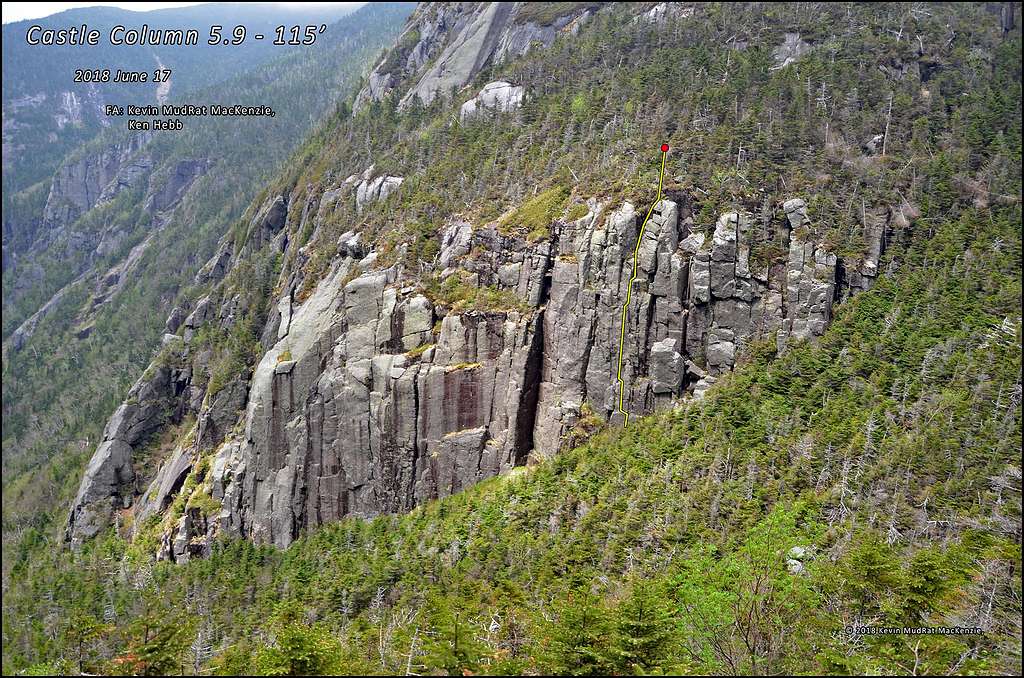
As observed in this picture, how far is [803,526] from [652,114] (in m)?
43.3

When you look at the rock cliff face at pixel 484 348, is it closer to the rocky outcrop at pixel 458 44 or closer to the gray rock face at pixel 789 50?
the gray rock face at pixel 789 50

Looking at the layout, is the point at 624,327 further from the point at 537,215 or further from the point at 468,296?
the point at 468,296

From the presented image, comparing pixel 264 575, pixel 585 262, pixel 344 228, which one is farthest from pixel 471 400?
pixel 344 228

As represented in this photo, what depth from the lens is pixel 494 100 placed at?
92000 millimetres

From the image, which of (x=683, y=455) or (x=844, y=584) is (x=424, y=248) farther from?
(x=844, y=584)

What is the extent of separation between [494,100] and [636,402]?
50421mm

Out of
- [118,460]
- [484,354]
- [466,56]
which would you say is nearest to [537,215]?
[484,354]

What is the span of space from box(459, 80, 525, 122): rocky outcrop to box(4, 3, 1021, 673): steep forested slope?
769 mm

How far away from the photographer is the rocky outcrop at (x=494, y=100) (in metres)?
89.8

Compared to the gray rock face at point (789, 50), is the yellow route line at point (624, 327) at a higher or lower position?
lower

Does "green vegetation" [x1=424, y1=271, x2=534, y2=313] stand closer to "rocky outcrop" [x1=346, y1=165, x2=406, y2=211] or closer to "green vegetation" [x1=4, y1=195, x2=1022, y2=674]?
"green vegetation" [x1=4, y1=195, x2=1022, y2=674]

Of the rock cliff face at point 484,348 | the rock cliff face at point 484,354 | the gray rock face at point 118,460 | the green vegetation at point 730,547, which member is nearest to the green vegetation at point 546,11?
the rock cliff face at point 484,348

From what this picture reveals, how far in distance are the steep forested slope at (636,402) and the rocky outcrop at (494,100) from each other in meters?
0.77

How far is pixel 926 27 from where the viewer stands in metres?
73.8
